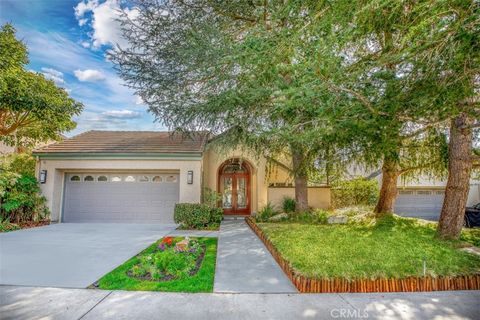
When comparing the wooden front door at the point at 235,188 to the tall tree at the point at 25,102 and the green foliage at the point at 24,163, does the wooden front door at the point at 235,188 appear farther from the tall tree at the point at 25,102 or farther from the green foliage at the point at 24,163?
the green foliage at the point at 24,163

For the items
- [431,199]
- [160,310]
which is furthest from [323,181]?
[160,310]

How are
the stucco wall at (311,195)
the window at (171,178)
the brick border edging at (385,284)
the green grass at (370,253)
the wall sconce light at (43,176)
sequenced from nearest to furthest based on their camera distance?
the brick border edging at (385,284) → the green grass at (370,253) → the wall sconce light at (43,176) → the window at (171,178) → the stucco wall at (311,195)

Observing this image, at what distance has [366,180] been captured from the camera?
571 inches

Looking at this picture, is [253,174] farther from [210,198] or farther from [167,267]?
[167,267]

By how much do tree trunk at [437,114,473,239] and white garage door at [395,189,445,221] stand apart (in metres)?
9.48

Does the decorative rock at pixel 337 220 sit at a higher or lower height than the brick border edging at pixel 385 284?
higher

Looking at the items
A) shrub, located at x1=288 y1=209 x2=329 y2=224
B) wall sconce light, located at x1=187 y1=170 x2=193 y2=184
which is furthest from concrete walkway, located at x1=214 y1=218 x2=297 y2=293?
wall sconce light, located at x1=187 y1=170 x2=193 y2=184

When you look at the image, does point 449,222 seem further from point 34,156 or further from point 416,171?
point 34,156

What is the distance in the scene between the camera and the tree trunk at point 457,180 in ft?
21.9

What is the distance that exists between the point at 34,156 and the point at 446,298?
604 inches

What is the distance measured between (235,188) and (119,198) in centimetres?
604

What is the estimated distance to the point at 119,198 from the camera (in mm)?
12297

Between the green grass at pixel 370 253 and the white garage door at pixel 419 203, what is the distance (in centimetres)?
828

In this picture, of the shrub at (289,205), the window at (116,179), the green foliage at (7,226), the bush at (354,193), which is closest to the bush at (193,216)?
the window at (116,179)
